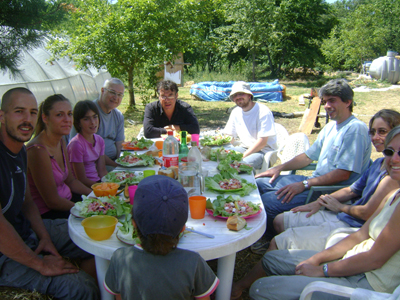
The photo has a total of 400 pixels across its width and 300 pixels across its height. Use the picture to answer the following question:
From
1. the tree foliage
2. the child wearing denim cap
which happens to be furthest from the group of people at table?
the tree foliage

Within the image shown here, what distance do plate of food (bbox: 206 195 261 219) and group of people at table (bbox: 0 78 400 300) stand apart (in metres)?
0.45

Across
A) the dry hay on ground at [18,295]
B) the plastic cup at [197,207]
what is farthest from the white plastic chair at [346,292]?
the dry hay on ground at [18,295]

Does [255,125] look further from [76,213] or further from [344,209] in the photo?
[76,213]

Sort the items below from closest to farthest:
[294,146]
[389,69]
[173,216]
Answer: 1. [173,216]
2. [294,146]
3. [389,69]

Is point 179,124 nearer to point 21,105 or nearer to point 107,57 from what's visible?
point 21,105

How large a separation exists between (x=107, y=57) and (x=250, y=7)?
46.1 feet

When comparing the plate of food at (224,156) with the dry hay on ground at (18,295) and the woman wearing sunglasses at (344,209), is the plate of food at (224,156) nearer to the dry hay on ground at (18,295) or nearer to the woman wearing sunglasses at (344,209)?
the woman wearing sunglasses at (344,209)

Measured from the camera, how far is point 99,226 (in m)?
2.00

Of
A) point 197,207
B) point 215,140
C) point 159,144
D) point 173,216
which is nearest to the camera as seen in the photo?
point 173,216

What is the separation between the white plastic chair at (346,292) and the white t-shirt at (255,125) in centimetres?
269

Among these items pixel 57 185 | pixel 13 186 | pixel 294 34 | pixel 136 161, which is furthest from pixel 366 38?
pixel 13 186

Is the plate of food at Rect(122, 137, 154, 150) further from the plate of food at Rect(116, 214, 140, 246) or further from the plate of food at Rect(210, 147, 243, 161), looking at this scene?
the plate of food at Rect(116, 214, 140, 246)

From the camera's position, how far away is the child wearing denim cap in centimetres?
140

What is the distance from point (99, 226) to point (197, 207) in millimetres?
653
